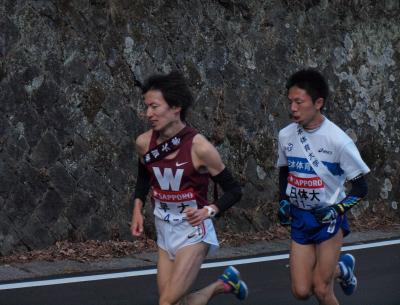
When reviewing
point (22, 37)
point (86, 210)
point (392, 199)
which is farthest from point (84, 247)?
point (392, 199)

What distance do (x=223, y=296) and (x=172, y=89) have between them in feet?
8.74

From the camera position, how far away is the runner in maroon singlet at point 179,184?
6.23 m

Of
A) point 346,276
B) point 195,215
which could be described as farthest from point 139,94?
point 195,215

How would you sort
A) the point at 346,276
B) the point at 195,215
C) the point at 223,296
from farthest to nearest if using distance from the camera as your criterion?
the point at 223,296 → the point at 346,276 → the point at 195,215

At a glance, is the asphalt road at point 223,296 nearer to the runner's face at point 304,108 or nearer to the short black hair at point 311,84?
the runner's face at point 304,108

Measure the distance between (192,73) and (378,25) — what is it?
3.49 m

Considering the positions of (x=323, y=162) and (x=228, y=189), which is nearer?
(x=228, y=189)

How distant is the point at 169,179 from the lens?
6266mm

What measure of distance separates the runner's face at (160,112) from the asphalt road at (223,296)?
2301mm

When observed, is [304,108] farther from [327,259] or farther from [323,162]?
[327,259]

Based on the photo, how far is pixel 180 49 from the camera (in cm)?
1164

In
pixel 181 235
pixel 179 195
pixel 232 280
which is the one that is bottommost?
pixel 232 280

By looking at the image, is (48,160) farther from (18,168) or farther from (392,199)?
(392,199)

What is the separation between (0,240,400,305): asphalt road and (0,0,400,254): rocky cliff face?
1.54 metres
